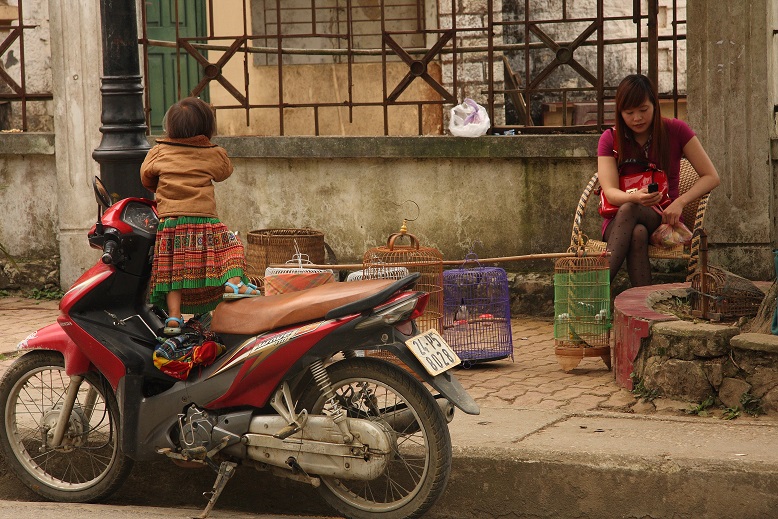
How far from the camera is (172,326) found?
4605mm

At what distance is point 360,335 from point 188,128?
149cm

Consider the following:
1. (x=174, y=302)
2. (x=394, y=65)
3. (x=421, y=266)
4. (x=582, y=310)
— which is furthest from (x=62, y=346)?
(x=394, y=65)

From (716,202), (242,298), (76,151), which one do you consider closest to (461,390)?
(242,298)

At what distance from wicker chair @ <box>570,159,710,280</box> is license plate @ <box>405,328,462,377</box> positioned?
2.20 meters

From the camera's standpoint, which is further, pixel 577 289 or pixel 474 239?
pixel 474 239

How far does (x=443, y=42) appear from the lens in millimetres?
8133

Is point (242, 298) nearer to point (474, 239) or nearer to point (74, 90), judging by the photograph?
point (474, 239)

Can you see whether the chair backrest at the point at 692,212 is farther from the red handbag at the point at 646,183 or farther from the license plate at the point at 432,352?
the license plate at the point at 432,352

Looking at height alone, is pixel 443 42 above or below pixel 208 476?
above

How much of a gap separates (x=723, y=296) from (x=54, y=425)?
3475 mm

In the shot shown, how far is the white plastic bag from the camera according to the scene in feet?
26.4

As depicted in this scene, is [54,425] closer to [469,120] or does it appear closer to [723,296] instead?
[723,296]

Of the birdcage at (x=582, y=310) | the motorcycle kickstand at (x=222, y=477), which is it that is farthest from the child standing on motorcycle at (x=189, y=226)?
the birdcage at (x=582, y=310)

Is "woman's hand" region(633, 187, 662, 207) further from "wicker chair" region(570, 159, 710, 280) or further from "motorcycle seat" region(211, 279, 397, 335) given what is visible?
"motorcycle seat" region(211, 279, 397, 335)
